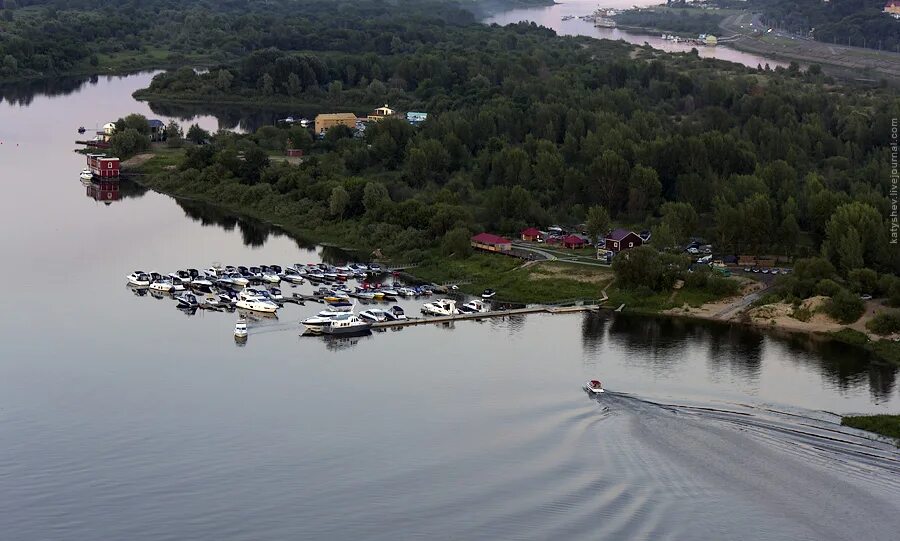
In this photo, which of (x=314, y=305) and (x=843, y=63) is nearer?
(x=314, y=305)

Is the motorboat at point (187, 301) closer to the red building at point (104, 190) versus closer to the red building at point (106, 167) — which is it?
the red building at point (104, 190)

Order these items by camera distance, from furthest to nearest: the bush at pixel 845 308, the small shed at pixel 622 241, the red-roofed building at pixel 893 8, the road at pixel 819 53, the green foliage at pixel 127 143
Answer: the red-roofed building at pixel 893 8
the road at pixel 819 53
the green foliage at pixel 127 143
the small shed at pixel 622 241
the bush at pixel 845 308

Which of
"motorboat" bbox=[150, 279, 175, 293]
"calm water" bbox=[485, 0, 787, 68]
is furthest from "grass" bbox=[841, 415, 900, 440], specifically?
"calm water" bbox=[485, 0, 787, 68]

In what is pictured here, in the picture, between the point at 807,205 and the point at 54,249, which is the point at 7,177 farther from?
the point at 807,205

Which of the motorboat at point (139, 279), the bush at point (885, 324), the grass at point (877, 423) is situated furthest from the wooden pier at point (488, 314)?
the grass at point (877, 423)

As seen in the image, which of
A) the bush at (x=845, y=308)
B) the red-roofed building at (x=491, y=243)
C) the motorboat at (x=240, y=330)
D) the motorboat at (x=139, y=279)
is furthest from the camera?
the red-roofed building at (x=491, y=243)

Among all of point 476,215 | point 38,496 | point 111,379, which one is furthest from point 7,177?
point 38,496

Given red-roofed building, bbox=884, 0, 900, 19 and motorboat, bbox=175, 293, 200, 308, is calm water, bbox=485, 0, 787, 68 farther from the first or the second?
motorboat, bbox=175, 293, 200, 308
